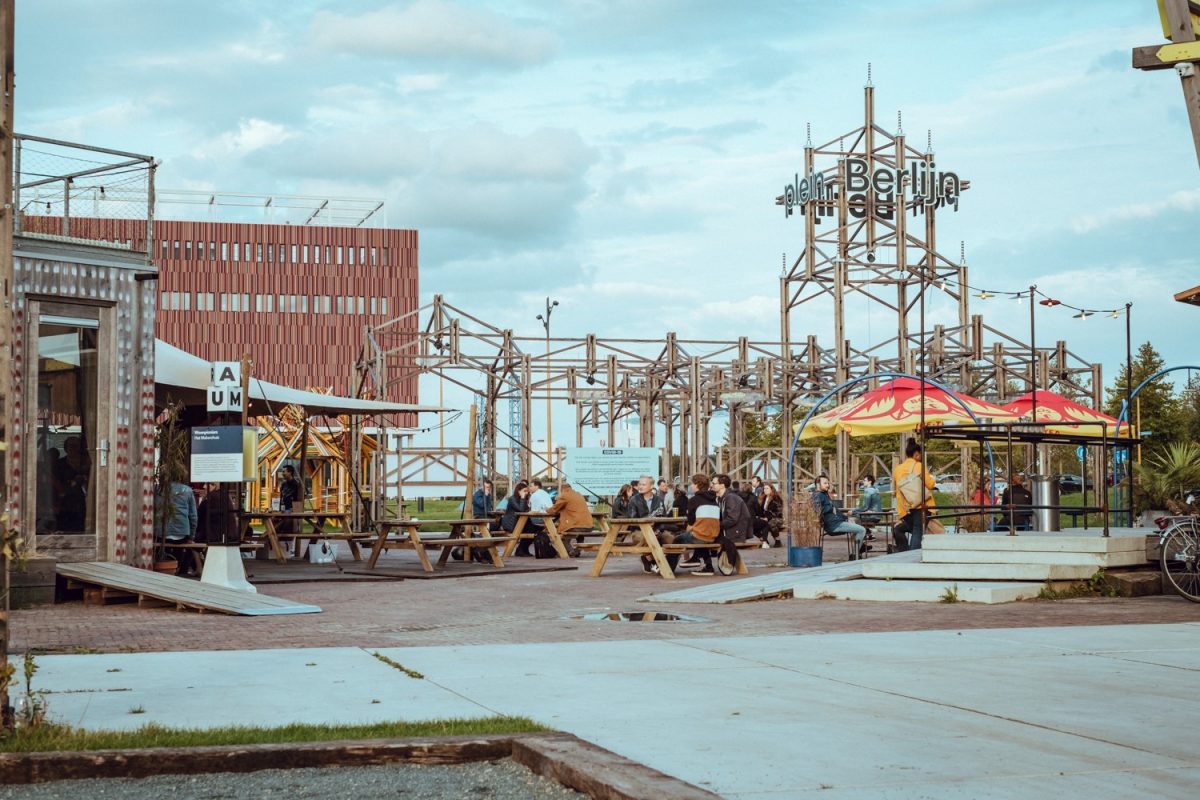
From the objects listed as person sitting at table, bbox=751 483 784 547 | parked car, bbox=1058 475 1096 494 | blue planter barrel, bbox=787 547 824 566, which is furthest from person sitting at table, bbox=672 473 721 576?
person sitting at table, bbox=751 483 784 547

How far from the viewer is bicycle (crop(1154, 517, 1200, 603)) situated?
12.9 meters

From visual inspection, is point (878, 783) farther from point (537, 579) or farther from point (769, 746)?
point (537, 579)

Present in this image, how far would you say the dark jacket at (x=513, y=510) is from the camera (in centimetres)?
2325

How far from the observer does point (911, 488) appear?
59.0 ft

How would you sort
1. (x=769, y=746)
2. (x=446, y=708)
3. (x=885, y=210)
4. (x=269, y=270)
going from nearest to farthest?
(x=769, y=746) → (x=446, y=708) → (x=885, y=210) → (x=269, y=270)

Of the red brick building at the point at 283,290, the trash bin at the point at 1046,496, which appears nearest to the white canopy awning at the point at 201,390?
the trash bin at the point at 1046,496

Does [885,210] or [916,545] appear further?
[885,210]

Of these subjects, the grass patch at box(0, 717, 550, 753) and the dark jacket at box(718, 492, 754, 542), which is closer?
the grass patch at box(0, 717, 550, 753)

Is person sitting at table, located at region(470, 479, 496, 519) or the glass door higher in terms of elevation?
the glass door

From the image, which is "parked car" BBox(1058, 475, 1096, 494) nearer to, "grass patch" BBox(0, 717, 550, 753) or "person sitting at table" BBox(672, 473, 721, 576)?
"person sitting at table" BBox(672, 473, 721, 576)

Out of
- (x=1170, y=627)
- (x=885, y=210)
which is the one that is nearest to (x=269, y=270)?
(x=885, y=210)

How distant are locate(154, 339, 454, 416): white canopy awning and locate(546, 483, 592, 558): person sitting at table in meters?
3.05

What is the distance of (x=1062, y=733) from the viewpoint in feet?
19.8

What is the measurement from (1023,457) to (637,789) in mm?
36903
